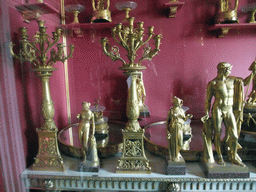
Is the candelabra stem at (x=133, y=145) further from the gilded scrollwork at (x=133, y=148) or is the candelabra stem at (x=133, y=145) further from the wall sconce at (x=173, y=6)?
the wall sconce at (x=173, y=6)

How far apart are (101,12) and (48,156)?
31.8 inches

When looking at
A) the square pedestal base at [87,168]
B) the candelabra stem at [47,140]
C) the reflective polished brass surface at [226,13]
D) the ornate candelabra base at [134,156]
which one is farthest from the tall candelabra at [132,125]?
the reflective polished brass surface at [226,13]

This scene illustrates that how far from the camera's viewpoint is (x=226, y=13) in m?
1.09

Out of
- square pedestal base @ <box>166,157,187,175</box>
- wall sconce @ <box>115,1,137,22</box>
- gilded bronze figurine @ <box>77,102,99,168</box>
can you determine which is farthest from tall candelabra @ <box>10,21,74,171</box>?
square pedestal base @ <box>166,157,187,175</box>

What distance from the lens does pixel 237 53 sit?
116 cm

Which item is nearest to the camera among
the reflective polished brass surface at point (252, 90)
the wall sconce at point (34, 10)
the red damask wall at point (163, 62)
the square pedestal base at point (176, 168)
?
the wall sconce at point (34, 10)

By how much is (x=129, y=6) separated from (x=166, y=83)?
1.64 ft

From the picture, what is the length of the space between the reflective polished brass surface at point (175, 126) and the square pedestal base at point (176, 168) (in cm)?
2

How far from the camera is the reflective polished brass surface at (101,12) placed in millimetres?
1150

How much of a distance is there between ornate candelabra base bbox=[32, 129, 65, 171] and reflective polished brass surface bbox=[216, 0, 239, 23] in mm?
1061

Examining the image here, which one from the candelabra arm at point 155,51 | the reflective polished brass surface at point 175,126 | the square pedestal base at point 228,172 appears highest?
the candelabra arm at point 155,51

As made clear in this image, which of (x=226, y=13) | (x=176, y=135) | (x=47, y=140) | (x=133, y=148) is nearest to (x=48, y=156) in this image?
(x=47, y=140)

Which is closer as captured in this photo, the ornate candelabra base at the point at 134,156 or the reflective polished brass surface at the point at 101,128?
the ornate candelabra base at the point at 134,156

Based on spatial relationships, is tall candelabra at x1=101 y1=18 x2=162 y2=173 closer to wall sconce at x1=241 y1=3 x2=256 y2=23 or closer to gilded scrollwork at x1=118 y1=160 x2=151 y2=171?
gilded scrollwork at x1=118 y1=160 x2=151 y2=171
